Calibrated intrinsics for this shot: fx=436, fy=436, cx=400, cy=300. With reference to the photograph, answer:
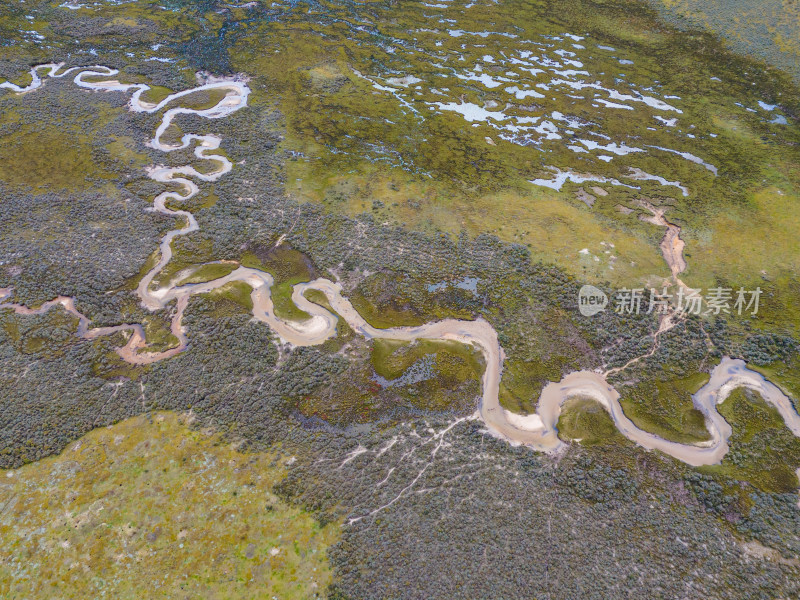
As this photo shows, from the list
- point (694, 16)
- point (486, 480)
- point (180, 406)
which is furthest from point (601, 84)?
point (180, 406)

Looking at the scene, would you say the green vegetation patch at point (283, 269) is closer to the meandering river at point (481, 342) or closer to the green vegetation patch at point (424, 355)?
the meandering river at point (481, 342)

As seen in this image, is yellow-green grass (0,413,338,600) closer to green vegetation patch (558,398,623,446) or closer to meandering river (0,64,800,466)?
meandering river (0,64,800,466)

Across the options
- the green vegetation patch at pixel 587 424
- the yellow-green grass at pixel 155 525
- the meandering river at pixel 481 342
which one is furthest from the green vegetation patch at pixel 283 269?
the green vegetation patch at pixel 587 424

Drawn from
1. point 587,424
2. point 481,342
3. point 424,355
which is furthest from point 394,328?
point 587,424

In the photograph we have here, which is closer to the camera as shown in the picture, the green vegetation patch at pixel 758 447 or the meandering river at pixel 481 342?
the green vegetation patch at pixel 758 447

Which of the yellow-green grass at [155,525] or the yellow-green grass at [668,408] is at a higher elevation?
the yellow-green grass at [668,408]

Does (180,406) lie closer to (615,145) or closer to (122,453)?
(122,453)
